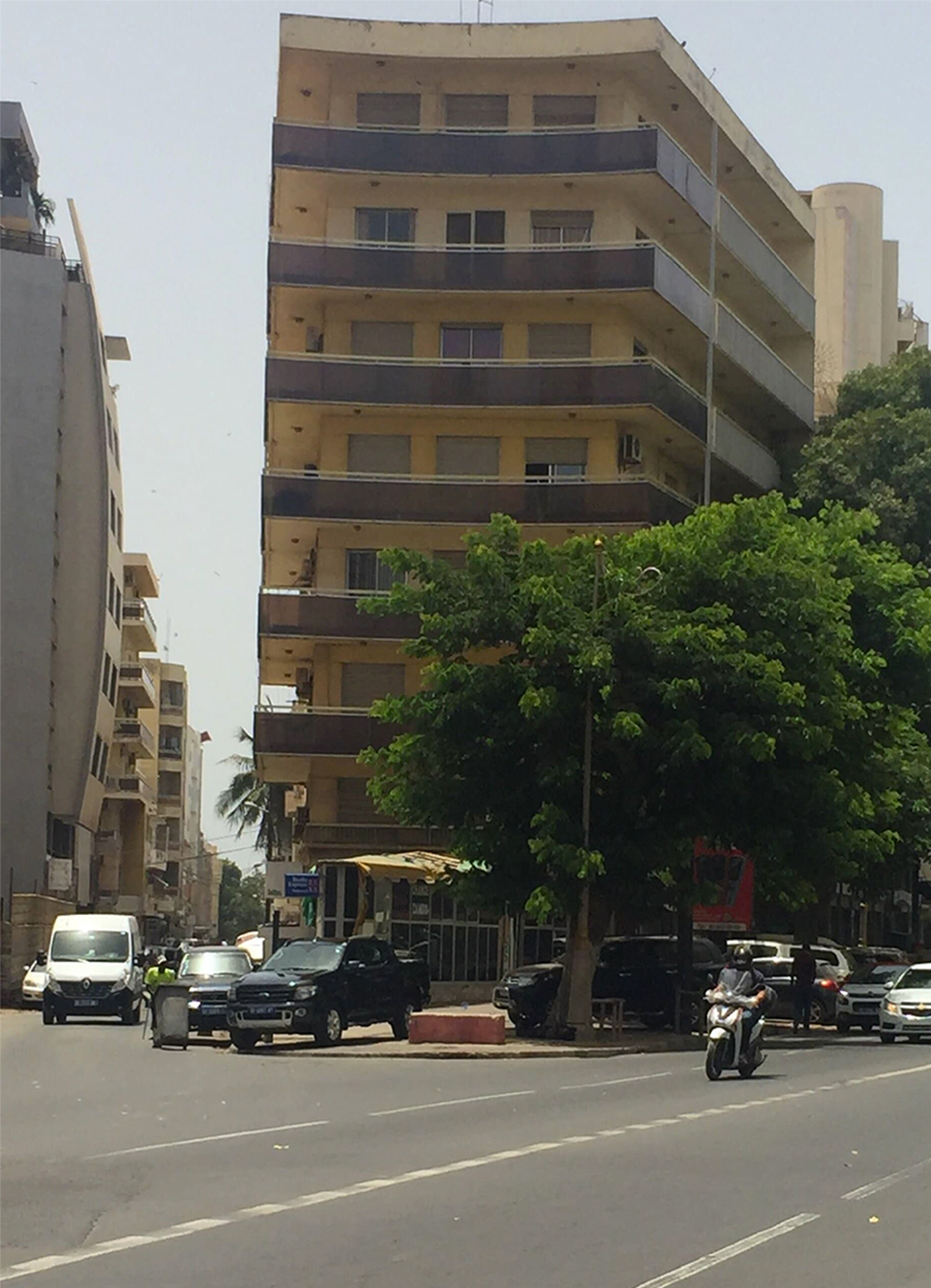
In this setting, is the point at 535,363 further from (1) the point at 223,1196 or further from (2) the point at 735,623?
(1) the point at 223,1196

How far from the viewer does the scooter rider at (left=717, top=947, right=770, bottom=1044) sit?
2302 centimetres

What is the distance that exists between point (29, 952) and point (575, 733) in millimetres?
25550

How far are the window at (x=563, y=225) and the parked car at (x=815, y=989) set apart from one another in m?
22.9

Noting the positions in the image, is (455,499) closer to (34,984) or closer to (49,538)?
(34,984)

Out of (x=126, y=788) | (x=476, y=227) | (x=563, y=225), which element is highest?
(x=563, y=225)

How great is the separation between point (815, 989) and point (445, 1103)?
76.5ft

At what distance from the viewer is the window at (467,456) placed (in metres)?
56.6

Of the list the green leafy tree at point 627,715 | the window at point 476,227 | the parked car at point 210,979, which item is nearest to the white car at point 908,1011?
the green leafy tree at point 627,715

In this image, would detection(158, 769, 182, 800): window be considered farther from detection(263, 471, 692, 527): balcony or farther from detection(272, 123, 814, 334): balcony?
detection(272, 123, 814, 334): balcony

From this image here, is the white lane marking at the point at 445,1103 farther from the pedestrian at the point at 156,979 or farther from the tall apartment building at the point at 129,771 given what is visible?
the tall apartment building at the point at 129,771

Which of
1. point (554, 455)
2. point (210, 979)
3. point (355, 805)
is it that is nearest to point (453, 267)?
point (554, 455)

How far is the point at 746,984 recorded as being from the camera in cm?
2306

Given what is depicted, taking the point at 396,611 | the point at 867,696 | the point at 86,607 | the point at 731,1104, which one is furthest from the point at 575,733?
the point at 86,607

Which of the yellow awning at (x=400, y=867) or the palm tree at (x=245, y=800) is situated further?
the palm tree at (x=245, y=800)
